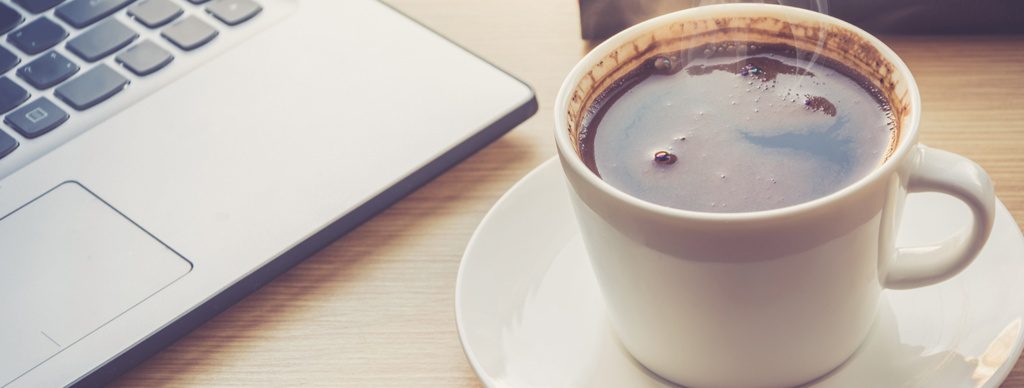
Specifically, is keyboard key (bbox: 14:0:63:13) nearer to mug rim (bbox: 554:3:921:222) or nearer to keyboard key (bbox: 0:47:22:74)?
keyboard key (bbox: 0:47:22:74)

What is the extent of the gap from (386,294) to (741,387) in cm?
24

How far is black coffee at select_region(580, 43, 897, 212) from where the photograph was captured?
1.54 ft

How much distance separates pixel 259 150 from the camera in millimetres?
670

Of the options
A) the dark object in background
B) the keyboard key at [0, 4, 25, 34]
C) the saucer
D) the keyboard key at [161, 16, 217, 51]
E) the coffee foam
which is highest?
Result: the coffee foam

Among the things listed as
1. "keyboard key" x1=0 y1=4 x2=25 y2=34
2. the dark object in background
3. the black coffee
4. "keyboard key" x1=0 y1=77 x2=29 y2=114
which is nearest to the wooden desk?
the dark object in background

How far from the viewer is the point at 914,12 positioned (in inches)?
28.3

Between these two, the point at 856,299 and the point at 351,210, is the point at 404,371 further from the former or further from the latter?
the point at 856,299

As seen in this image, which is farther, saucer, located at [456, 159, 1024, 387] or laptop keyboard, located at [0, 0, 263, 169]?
laptop keyboard, located at [0, 0, 263, 169]

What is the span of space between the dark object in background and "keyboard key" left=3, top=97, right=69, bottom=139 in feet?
1.37

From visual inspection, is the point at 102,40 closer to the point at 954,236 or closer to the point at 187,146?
the point at 187,146

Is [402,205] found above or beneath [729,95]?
beneath

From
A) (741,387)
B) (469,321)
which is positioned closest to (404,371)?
(469,321)

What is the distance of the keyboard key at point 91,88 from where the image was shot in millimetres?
712

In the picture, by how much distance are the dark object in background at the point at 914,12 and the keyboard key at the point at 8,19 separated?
480 mm
